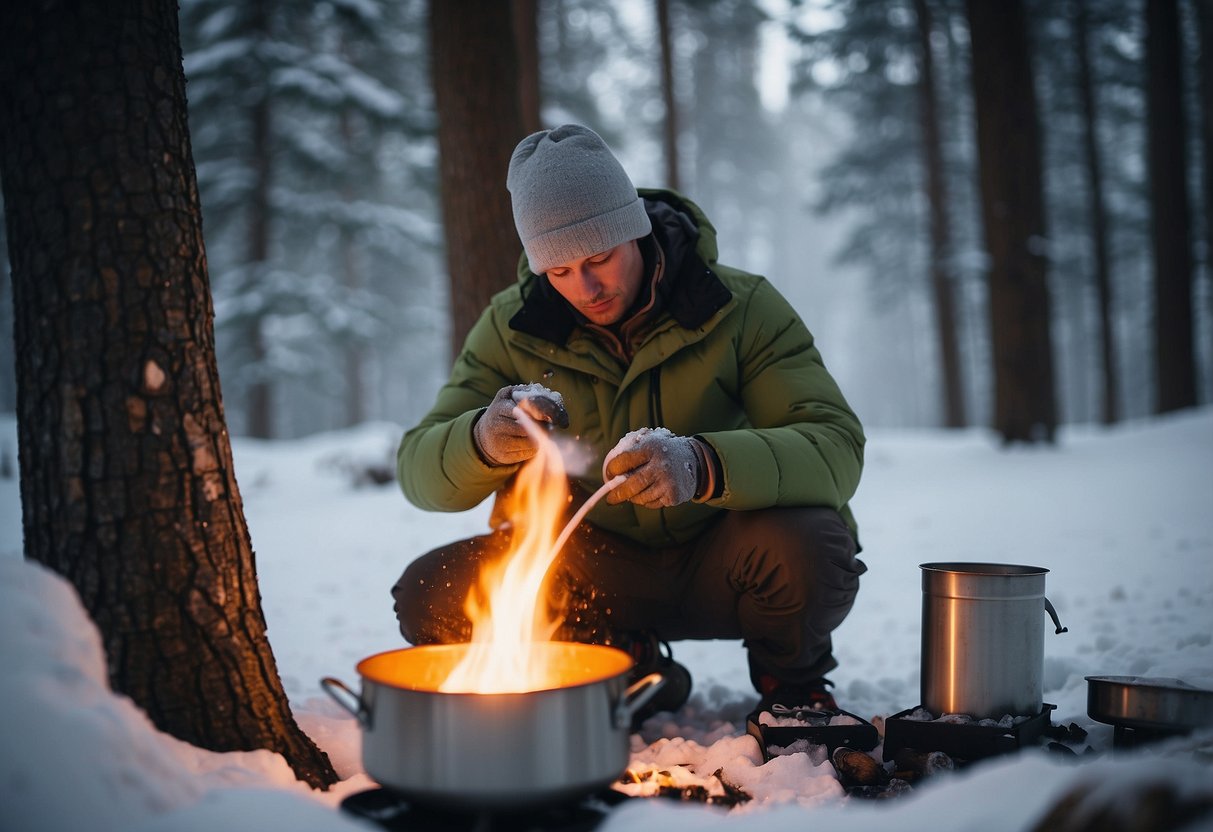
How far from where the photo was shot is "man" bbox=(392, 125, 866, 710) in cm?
235

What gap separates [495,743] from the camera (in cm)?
145

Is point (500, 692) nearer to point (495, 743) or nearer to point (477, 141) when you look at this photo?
point (495, 743)

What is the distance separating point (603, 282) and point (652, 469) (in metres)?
0.75

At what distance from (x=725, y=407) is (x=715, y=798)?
1165mm

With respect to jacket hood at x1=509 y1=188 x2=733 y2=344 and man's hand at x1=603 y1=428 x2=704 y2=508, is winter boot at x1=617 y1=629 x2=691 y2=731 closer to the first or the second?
man's hand at x1=603 y1=428 x2=704 y2=508

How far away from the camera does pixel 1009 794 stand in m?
1.23

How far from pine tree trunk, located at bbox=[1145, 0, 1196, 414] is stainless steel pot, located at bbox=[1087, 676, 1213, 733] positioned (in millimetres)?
10083

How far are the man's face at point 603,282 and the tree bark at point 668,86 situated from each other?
9.78 m

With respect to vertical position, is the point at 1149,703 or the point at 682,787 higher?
the point at 1149,703

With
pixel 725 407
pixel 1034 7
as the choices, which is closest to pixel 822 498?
pixel 725 407

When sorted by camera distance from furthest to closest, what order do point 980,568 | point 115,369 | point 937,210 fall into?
point 937,210 < point 980,568 < point 115,369

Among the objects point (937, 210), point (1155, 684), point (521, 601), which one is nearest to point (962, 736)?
point (1155, 684)

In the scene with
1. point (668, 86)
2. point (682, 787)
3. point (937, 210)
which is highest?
point (668, 86)

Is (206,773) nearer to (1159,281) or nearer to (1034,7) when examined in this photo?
(1159,281)
